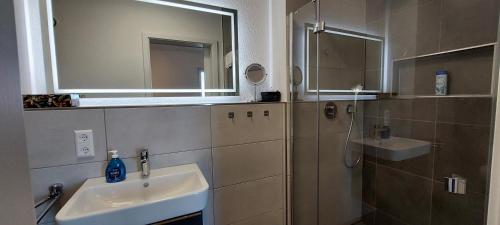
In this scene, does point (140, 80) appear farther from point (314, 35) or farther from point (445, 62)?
point (445, 62)

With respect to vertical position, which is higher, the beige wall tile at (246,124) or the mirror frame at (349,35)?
the mirror frame at (349,35)

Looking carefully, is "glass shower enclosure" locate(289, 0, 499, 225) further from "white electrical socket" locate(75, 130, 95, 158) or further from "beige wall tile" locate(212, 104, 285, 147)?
"white electrical socket" locate(75, 130, 95, 158)

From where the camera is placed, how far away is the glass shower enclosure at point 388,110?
1319 millimetres

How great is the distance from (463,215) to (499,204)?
2.76 feet

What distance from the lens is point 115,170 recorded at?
43.1 inches

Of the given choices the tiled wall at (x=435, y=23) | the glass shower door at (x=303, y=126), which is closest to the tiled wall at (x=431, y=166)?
the tiled wall at (x=435, y=23)

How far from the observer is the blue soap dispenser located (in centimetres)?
109

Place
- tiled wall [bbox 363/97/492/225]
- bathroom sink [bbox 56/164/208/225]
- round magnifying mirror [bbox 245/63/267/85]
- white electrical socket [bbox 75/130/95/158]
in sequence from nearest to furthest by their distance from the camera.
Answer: bathroom sink [bbox 56/164/208/225] < white electrical socket [bbox 75/130/95/158] < tiled wall [bbox 363/97/492/225] < round magnifying mirror [bbox 245/63/267/85]

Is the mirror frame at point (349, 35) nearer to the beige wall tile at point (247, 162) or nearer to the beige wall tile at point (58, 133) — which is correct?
the beige wall tile at point (247, 162)

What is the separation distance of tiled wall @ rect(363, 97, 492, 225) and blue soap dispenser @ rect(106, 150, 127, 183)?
5.70 feet

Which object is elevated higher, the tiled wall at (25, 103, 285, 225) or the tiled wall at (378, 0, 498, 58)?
the tiled wall at (378, 0, 498, 58)

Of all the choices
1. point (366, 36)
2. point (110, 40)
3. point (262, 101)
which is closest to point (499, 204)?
point (262, 101)

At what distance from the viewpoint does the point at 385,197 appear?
71.7 inches

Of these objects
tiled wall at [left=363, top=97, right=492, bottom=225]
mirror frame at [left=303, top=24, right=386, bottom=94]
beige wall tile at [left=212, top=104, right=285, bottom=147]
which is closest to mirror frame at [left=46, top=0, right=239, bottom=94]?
beige wall tile at [left=212, top=104, right=285, bottom=147]
